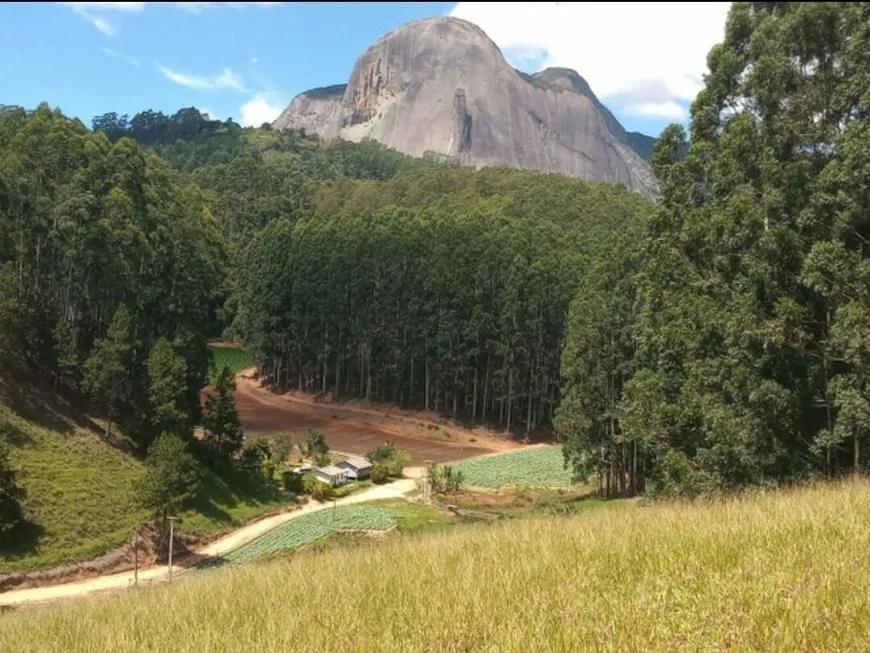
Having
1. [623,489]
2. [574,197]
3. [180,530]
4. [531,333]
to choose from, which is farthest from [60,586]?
[574,197]

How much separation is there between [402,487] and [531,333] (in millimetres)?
21354

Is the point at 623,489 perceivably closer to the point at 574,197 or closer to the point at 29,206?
the point at 29,206

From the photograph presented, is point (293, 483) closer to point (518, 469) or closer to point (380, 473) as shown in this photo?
→ point (380, 473)

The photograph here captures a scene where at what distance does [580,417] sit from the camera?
34.6 metres

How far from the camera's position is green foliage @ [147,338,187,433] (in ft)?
116

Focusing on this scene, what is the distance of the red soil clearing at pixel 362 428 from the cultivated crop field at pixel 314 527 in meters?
16.2

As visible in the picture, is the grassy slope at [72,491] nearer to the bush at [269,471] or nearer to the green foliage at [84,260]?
the green foliage at [84,260]

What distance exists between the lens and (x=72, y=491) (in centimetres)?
2995

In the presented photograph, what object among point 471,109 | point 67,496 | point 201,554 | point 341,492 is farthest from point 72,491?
point 471,109

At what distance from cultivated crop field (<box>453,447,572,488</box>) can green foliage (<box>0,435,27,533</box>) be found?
80.5 feet

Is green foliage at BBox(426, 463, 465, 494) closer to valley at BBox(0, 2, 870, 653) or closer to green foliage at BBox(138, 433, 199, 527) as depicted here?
valley at BBox(0, 2, 870, 653)

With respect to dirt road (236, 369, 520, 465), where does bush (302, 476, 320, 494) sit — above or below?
below

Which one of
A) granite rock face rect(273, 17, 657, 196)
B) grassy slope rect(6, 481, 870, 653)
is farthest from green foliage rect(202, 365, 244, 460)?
granite rock face rect(273, 17, 657, 196)

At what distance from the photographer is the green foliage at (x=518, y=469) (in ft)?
144
